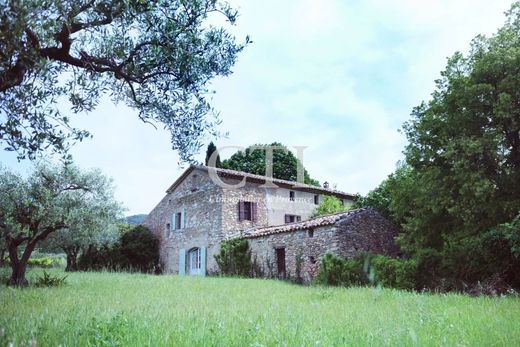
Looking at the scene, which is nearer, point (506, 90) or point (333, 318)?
point (333, 318)

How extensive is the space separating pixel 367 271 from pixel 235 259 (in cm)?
949

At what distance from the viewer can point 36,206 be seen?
14.5 m

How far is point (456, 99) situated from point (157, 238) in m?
23.6

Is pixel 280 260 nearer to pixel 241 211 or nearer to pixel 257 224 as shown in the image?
pixel 257 224

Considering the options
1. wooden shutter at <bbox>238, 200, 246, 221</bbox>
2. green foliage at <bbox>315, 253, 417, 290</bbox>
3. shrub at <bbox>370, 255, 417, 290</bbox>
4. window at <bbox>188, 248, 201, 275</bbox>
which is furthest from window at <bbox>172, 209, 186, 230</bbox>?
shrub at <bbox>370, 255, 417, 290</bbox>

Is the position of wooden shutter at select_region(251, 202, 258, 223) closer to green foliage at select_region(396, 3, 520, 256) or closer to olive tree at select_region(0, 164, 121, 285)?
olive tree at select_region(0, 164, 121, 285)

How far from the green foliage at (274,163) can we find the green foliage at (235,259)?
51.2 ft

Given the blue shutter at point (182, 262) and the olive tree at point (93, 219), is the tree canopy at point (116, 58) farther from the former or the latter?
the blue shutter at point (182, 262)

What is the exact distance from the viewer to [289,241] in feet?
71.7

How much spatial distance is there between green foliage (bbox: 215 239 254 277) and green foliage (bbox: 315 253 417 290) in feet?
20.4

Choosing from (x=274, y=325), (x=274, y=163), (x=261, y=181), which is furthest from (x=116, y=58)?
(x=274, y=163)

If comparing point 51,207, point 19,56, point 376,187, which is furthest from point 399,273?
point 19,56

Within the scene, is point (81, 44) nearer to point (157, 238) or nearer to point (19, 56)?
point (19, 56)

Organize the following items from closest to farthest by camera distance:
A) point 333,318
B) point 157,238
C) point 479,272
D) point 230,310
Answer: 1. point 333,318
2. point 230,310
3. point 479,272
4. point 157,238
